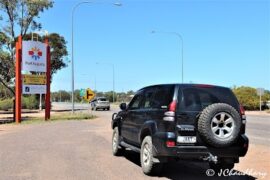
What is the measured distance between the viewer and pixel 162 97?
388 inches

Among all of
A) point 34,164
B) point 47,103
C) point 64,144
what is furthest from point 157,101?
point 47,103

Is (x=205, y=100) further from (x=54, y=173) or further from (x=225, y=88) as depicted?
(x=54, y=173)

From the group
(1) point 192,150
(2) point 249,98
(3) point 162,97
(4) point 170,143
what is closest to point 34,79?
(3) point 162,97

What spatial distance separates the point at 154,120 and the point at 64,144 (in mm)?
7030

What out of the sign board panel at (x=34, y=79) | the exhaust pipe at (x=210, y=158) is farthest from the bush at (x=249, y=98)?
the exhaust pipe at (x=210, y=158)

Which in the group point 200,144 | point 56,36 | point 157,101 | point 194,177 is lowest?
point 194,177

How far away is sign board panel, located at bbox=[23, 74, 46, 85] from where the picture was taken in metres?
32.5

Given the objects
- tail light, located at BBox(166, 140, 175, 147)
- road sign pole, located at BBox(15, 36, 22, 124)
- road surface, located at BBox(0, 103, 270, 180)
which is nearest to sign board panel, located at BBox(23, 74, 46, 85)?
road sign pole, located at BBox(15, 36, 22, 124)

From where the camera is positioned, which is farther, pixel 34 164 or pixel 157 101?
pixel 34 164

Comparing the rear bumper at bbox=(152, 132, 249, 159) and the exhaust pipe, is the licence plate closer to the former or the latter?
the rear bumper at bbox=(152, 132, 249, 159)

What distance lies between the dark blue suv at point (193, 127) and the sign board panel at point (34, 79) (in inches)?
927

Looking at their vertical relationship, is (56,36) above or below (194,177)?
above

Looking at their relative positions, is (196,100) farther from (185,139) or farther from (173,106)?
(185,139)

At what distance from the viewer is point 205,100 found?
9.51 metres
